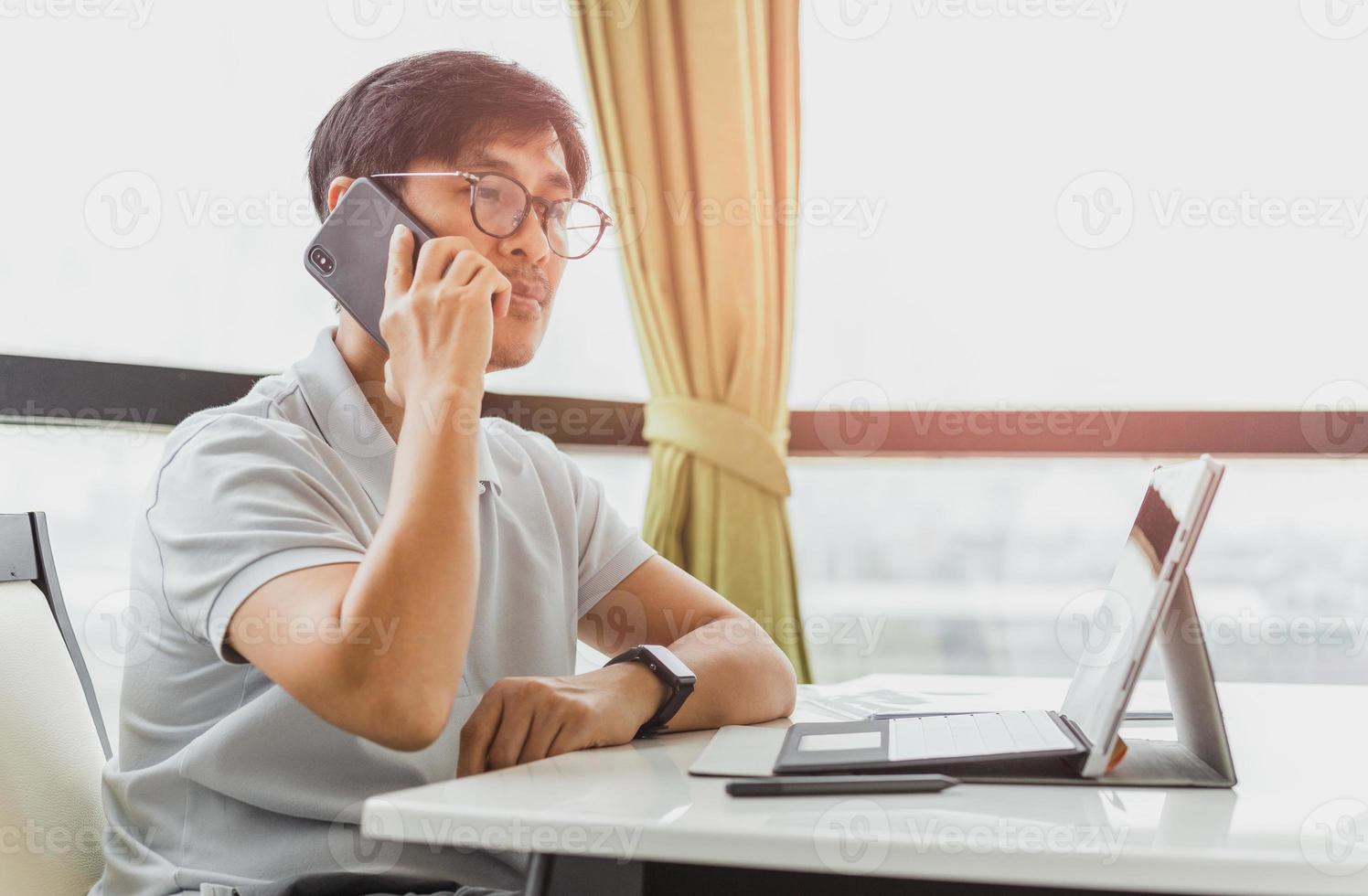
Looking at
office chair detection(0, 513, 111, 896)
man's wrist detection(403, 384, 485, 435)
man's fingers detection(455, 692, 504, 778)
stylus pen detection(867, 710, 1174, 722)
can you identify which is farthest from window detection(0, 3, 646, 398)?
stylus pen detection(867, 710, 1174, 722)

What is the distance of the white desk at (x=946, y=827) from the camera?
2.16 feet

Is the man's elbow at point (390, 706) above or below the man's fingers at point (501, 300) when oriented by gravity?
below

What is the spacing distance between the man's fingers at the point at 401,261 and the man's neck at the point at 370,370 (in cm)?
11

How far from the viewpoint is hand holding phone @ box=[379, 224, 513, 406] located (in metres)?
1.11

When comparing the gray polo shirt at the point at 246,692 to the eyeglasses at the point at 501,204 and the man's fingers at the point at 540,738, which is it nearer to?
the man's fingers at the point at 540,738

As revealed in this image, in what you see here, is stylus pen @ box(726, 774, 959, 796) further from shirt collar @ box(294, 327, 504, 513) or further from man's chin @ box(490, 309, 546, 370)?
man's chin @ box(490, 309, 546, 370)

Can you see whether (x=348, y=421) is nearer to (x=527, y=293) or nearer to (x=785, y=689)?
(x=527, y=293)

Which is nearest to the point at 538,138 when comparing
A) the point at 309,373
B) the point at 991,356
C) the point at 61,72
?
the point at 309,373

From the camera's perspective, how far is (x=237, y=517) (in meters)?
1.03

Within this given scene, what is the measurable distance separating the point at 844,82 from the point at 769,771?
8.12 feet

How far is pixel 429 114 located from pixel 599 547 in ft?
2.03

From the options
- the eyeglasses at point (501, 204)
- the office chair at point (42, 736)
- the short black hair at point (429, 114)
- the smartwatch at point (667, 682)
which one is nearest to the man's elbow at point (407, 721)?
the smartwatch at point (667, 682)

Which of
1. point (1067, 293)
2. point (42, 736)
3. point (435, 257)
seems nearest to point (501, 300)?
point (435, 257)

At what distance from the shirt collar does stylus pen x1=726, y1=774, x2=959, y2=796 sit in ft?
1.84
